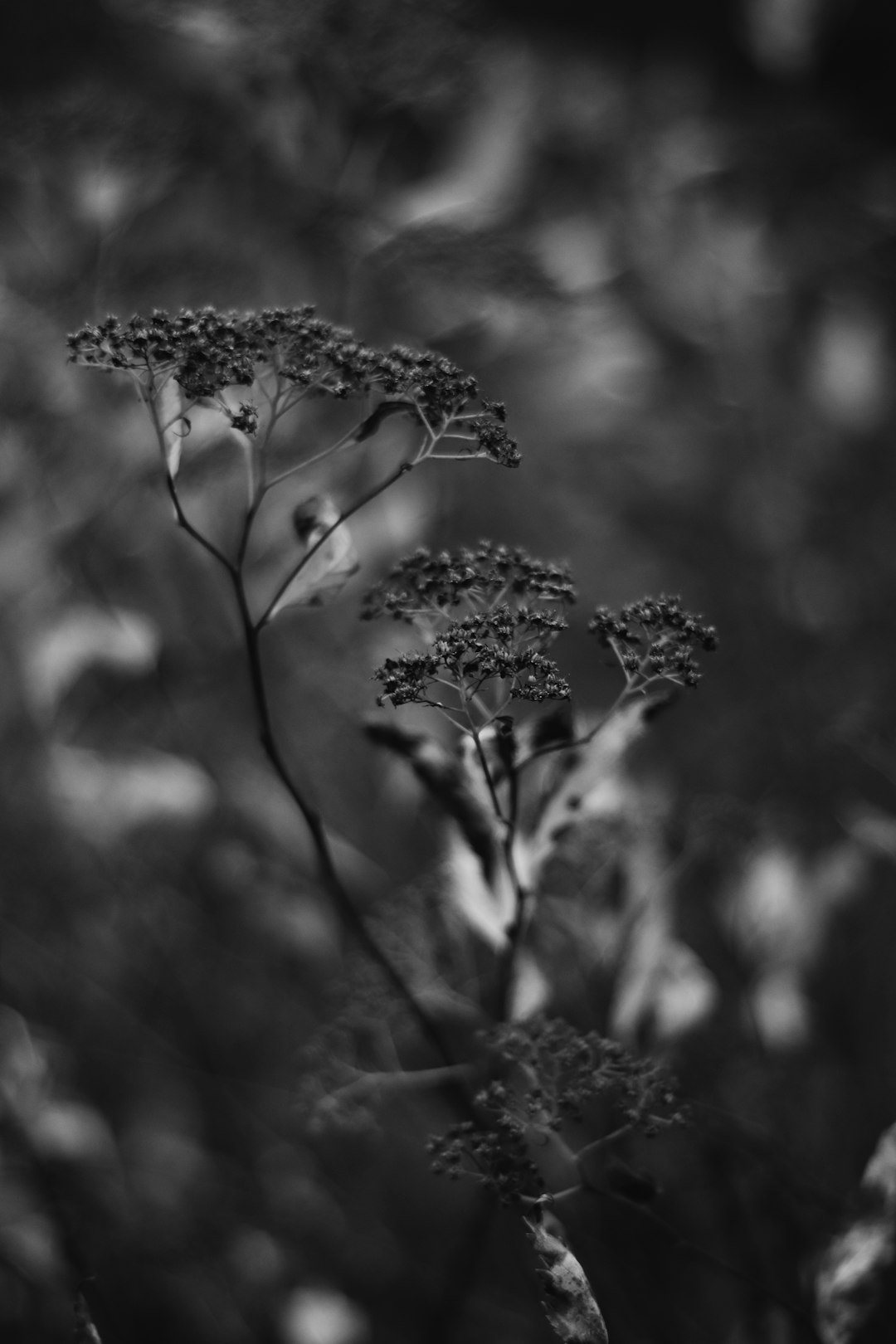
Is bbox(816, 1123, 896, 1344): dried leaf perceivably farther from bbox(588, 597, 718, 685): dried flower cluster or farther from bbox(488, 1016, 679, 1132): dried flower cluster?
bbox(588, 597, 718, 685): dried flower cluster

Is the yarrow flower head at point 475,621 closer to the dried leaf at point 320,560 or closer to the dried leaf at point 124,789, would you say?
the dried leaf at point 320,560

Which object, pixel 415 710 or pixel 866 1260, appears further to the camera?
pixel 415 710

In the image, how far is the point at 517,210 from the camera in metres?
1.12

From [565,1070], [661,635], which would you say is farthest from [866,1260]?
[661,635]

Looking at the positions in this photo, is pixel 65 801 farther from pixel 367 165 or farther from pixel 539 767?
pixel 367 165

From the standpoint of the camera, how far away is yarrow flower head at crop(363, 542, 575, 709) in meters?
0.39

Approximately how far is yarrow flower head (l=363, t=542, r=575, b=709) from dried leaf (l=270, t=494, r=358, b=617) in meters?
0.02

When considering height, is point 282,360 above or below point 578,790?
above

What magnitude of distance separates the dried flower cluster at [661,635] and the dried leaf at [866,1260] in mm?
239

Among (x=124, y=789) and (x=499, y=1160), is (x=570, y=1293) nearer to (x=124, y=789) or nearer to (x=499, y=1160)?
(x=499, y=1160)

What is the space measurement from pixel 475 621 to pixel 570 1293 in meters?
0.24

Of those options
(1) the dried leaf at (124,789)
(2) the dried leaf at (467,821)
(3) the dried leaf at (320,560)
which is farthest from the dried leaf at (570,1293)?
(1) the dried leaf at (124,789)

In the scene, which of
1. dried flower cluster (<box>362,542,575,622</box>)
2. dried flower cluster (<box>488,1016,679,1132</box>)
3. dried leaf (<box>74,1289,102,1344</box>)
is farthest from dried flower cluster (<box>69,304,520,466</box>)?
dried leaf (<box>74,1289,102,1344</box>)

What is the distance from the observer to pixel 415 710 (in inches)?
31.4
